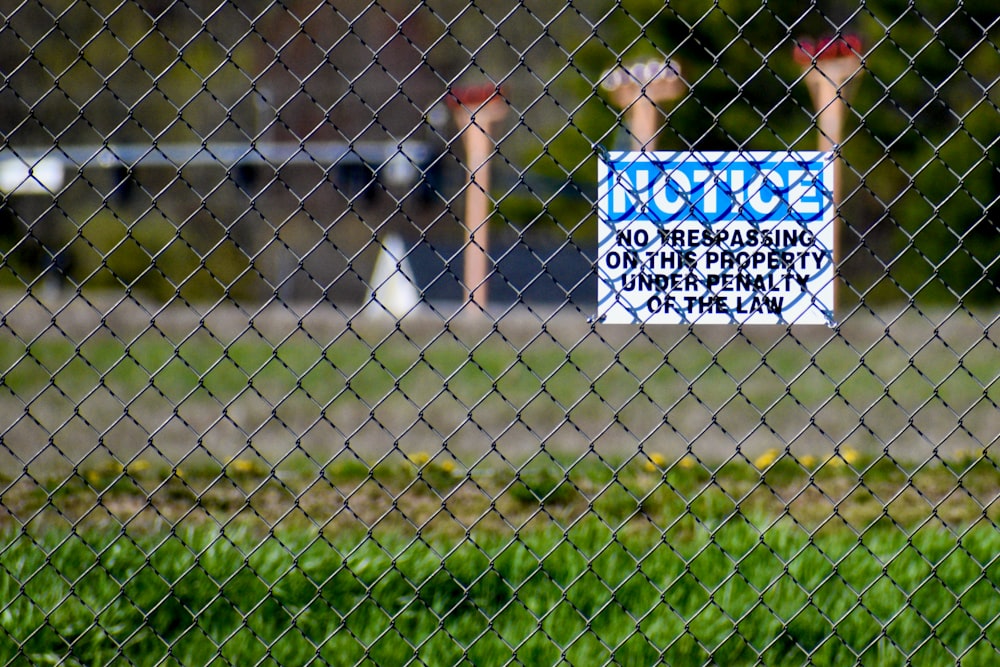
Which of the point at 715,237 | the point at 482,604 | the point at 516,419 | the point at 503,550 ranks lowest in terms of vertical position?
the point at 482,604

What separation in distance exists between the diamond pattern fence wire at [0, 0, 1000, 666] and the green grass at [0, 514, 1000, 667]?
12 millimetres

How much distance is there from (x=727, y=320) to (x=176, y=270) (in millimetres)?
15014

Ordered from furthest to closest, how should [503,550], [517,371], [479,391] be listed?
1. [517,371]
2. [479,391]
3. [503,550]

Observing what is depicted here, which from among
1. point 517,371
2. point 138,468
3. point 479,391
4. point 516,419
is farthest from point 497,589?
point 517,371

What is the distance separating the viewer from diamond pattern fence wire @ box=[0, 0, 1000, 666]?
2703 millimetres

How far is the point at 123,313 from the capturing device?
10477 mm

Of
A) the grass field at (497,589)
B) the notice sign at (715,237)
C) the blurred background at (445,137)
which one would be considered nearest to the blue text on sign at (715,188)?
the notice sign at (715,237)

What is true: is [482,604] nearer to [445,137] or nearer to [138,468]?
[138,468]

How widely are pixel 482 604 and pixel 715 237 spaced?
140 centimetres

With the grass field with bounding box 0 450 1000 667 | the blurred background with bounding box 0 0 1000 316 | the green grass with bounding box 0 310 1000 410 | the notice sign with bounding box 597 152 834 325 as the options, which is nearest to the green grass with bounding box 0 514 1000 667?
the grass field with bounding box 0 450 1000 667

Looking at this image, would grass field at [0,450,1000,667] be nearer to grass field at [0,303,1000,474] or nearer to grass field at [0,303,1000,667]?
grass field at [0,303,1000,667]

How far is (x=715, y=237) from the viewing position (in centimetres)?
250

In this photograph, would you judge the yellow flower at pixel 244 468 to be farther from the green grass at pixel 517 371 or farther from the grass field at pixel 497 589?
the green grass at pixel 517 371

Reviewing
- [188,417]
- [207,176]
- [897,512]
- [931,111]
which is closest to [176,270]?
[207,176]
